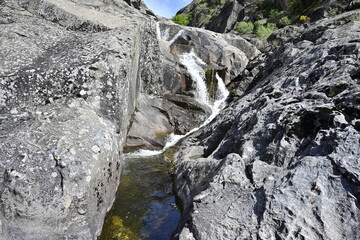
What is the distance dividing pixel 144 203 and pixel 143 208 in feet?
0.92

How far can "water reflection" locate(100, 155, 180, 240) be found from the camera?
5.98 meters

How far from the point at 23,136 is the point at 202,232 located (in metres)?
4.22

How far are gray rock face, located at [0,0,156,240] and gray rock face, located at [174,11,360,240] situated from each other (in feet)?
7.06

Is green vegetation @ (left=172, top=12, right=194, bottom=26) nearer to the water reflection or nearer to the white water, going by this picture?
the white water

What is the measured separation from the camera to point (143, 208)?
7113 mm

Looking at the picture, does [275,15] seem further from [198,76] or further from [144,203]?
[144,203]

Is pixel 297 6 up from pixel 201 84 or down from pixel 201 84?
up

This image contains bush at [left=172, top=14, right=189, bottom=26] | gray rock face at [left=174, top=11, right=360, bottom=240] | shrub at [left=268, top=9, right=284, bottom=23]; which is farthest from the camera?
bush at [left=172, top=14, right=189, bottom=26]

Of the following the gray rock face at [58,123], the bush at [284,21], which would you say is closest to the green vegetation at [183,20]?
the bush at [284,21]

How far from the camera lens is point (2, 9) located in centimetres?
977

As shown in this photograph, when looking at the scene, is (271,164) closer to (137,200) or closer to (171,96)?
(137,200)

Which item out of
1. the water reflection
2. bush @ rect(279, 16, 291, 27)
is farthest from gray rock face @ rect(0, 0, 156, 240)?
bush @ rect(279, 16, 291, 27)

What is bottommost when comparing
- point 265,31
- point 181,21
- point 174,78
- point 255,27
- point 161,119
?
point 161,119

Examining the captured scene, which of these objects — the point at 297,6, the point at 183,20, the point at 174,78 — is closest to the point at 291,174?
the point at 174,78
